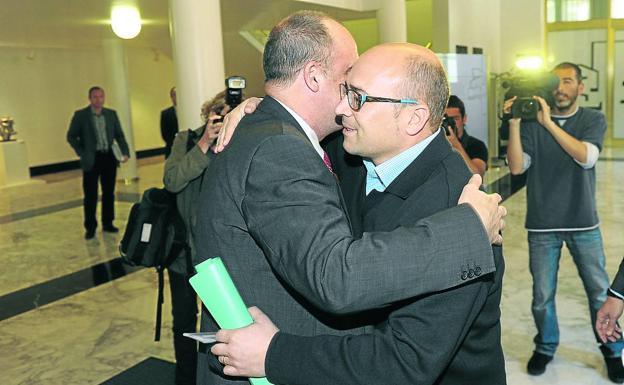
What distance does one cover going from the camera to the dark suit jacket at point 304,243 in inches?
45.1

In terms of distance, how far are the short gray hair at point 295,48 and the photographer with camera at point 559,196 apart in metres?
2.32

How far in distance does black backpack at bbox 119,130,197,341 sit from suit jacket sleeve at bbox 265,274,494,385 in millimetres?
2001

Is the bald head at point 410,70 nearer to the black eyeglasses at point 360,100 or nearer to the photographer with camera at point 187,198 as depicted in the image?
the black eyeglasses at point 360,100

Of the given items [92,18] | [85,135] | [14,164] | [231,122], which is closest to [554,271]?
[231,122]

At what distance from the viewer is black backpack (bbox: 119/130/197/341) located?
3.21 metres

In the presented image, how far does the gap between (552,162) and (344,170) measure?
2.17 meters


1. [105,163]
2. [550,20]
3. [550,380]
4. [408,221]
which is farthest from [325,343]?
[550,20]

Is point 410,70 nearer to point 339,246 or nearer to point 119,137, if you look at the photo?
point 339,246

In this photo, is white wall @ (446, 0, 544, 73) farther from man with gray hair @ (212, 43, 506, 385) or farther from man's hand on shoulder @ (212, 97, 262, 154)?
man with gray hair @ (212, 43, 506, 385)

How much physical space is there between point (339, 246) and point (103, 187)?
7053 mm

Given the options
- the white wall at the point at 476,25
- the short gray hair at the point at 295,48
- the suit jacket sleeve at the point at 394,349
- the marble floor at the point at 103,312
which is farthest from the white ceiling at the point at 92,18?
the suit jacket sleeve at the point at 394,349

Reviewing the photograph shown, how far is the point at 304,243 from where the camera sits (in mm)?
1163

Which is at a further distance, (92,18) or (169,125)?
(92,18)

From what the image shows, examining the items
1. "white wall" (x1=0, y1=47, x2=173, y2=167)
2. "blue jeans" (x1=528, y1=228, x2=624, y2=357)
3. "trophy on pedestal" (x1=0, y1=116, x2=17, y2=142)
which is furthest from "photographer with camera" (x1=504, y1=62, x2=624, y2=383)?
"white wall" (x1=0, y1=47, x2=173, y2=167)
